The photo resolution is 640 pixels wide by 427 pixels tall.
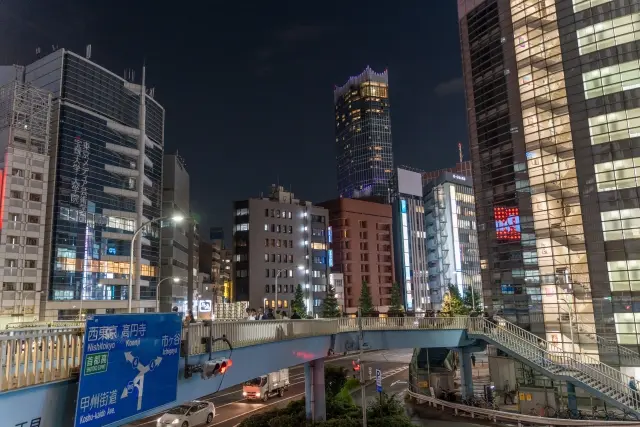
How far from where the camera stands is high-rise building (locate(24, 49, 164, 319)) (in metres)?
73.4

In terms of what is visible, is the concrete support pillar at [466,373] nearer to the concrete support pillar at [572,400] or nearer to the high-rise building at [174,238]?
the concrete support pillar at [572,400]

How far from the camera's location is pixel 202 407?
3238 cm

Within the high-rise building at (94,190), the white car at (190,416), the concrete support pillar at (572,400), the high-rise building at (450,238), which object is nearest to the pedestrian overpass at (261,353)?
the concrete support pillar at (572,400)

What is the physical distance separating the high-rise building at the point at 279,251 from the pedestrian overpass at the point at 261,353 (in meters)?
66.5

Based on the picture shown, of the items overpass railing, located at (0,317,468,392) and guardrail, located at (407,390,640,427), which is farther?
guardrail, located at (407,390,640,427)

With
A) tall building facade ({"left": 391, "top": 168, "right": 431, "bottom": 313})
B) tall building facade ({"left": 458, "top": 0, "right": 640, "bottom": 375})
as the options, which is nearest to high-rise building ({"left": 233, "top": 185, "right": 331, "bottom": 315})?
tall building facade ({"left": 391, "top": 168, "right": 431, "bottom": 313})

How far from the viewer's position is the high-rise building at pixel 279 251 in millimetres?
104438

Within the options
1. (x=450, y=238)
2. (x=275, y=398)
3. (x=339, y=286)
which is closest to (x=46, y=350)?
(x=275, y=398)

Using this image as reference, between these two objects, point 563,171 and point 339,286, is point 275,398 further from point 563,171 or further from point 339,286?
point 339,286

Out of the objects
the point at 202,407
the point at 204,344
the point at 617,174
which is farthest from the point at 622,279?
the point at 204,344

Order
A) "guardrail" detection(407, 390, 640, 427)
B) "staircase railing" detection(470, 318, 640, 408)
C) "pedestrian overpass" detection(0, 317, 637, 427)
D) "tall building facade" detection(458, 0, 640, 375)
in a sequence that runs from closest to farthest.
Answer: "pedestrian overpass" detection(0, 317, 637, 427), "guardrail" detection(407, 390, 640, 427), "staircase railing" detection(470, 318, 640, 408), "tall building facade" detection(458, 0, 640, 375)

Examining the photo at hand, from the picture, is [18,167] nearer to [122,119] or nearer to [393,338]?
[122,119]

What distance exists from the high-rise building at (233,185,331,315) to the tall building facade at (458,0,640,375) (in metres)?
59.4

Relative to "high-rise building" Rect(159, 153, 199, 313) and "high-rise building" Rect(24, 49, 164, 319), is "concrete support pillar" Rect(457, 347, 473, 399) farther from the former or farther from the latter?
"high-rise building" Rect(159, 153, 199, 313)
